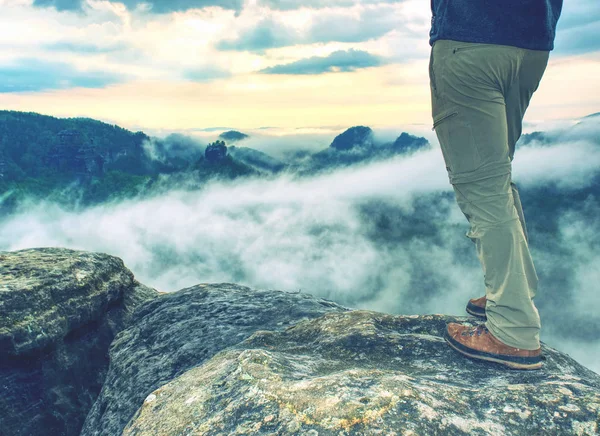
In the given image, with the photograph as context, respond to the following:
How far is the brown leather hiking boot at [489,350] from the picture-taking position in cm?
511

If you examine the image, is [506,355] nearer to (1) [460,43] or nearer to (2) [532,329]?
(2) [532,329]

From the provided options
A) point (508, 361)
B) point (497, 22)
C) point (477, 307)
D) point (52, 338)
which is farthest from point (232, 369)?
point (497, 22)

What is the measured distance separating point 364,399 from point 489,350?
2.11 metres

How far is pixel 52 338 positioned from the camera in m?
7.31

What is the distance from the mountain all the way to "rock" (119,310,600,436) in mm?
12

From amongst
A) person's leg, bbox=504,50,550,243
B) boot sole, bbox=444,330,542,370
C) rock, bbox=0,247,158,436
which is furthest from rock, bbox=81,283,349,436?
person's leg, bbox=504,50,550,243

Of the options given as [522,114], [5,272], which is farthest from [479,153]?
[5,272]

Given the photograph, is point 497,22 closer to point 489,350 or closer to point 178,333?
point 489,350

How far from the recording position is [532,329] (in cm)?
509

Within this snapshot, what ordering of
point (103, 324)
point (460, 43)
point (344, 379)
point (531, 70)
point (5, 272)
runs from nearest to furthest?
point (344, 379)
point (460, 43)
point (531, 70)
point (5, 272)
point (103, 324)

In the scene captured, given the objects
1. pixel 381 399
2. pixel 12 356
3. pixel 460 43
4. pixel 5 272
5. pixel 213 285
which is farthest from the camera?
pixel 213 285

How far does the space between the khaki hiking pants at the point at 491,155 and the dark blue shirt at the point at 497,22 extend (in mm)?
86

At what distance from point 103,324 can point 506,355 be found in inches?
265

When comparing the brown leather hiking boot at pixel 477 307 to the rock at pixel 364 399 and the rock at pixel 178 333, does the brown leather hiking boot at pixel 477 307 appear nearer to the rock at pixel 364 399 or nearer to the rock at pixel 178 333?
the rock at pixel 364 399
